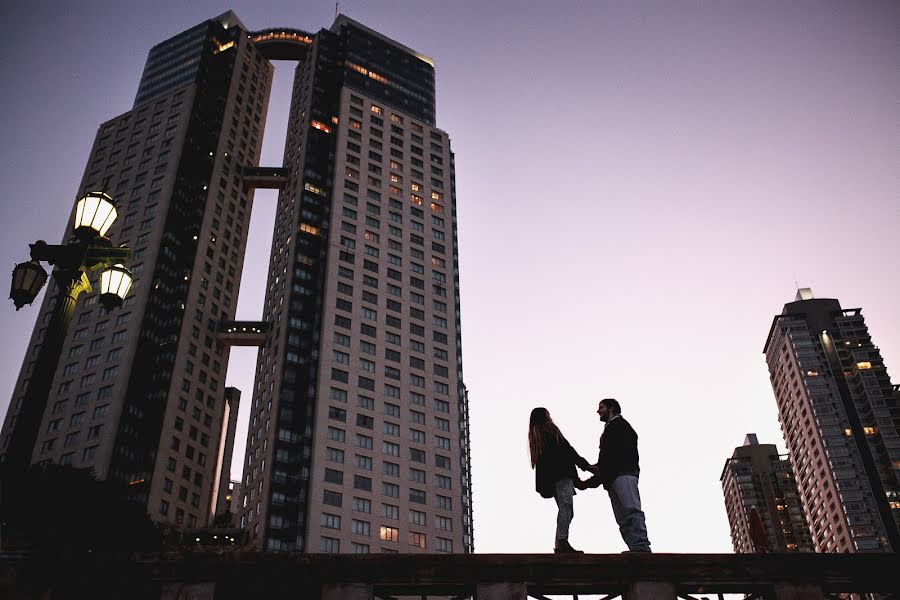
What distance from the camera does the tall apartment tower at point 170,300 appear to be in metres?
94.9

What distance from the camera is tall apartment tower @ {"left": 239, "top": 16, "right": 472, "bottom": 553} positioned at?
89.6 meters

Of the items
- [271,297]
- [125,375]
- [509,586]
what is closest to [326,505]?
[125,375]

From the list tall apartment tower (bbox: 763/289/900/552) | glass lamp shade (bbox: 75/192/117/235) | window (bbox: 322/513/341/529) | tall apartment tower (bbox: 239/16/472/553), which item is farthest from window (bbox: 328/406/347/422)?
tall apartment tower (bbox: 763/289/900/552)

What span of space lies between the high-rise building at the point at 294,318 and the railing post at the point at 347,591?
75968 mm

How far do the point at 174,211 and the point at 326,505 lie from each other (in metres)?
58.5

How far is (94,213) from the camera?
983 centimetres

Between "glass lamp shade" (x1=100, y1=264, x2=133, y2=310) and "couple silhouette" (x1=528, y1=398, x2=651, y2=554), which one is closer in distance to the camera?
"glass lamp shade" (x1=100, y1=264, x2=133, y2=310)

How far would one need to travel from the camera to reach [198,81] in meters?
137

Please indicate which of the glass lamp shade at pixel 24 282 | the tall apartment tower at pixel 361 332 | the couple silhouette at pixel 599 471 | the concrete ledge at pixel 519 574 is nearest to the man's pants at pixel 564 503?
the couple silhouette at pixel 599 471

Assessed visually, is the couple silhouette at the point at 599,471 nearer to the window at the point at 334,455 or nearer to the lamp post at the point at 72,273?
the lamp post at the point at 72,273

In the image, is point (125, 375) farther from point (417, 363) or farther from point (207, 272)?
point (417, 363)

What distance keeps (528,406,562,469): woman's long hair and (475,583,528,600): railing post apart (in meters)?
2.12

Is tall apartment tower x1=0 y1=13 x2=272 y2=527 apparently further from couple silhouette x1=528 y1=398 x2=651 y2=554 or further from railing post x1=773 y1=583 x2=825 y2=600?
railing post x1=773 y1=583 x2=825 y2=600

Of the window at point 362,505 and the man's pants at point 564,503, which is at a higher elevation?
the window at point 362,505
